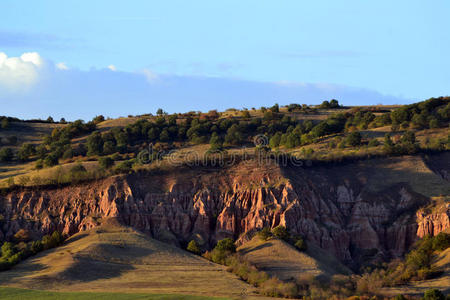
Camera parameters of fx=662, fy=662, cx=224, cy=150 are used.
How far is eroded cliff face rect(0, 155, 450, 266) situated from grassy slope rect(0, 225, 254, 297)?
12.7 ft

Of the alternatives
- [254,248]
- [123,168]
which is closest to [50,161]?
[123,168]

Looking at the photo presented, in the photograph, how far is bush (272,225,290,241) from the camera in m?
63.1

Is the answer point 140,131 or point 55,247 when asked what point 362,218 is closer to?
point 55,247

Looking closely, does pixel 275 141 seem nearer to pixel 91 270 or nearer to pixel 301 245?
pixel 301 245

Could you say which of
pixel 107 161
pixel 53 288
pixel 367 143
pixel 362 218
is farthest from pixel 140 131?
pixel 53 288

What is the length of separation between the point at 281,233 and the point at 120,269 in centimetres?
1594

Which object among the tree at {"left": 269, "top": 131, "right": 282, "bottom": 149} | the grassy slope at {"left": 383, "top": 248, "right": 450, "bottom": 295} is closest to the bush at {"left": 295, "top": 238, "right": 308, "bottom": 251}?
the grassy slope at {"left": 383, "top": 248, "right": 450, "bottom": 295}

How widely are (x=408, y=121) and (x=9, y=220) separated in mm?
56067

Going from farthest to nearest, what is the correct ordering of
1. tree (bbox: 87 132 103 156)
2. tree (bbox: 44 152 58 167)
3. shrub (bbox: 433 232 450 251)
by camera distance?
1. tree (bbox: 87 132 103 156)
2. tree (bbox: 44 152 58 167)
3. shrub (bbox: 433 232 450 251)

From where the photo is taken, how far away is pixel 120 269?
186ft

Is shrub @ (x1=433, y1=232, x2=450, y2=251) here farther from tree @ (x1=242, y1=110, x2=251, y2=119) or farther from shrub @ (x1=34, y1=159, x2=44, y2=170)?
tree @ (x1=242, y1=110, x2=251, y2=119)

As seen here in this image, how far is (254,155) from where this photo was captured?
7438cm

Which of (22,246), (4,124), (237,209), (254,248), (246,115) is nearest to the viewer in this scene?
(22,246)

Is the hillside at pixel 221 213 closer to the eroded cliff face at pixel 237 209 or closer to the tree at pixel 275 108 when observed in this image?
the eroded cliff face at pixel 237 209
